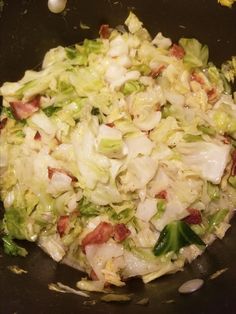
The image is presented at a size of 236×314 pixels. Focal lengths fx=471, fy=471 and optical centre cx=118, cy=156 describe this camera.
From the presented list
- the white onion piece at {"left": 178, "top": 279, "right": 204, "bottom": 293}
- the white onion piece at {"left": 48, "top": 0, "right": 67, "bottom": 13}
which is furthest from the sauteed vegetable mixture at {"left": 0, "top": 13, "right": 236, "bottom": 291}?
the white onion piece at {"left": 48, "top": 0, "right": 67, "bottom": 13}

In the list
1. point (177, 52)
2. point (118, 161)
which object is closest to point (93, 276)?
point (118, 161)

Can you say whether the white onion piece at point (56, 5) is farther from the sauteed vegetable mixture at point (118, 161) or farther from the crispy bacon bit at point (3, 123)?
the crispy bacon bit at point (3, 123)

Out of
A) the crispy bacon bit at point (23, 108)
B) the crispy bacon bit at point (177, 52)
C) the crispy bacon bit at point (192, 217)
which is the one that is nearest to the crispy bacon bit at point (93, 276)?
the crispy bacon bit at point (192, 217)

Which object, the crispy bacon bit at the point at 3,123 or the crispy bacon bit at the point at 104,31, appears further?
the crispy bacon bit at the point at 104,31

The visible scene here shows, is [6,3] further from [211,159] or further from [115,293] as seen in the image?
[115,293]

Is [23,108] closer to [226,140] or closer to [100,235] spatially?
[100,235]

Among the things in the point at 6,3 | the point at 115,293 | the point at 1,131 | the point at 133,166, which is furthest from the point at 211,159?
the point at 6,3

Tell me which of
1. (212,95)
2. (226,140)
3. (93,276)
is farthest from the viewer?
(212,95)

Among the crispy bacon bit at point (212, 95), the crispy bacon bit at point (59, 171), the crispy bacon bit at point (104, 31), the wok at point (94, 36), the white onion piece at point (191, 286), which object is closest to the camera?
A: the wok at point (94, 36)
